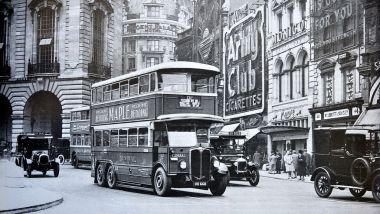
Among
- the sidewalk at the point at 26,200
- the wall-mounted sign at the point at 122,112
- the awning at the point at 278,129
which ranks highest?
the wall-mounted sign at the point at 122,112

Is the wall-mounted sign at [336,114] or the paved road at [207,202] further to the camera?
the wall-mounted sign at [336,114]

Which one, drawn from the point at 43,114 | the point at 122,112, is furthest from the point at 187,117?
the point at 43,114

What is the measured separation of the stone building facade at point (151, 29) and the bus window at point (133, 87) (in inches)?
688

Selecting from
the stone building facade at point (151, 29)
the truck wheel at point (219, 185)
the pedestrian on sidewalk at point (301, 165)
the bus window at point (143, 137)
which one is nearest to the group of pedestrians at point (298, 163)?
the pedestrian on sidewalk at point (301, 165)

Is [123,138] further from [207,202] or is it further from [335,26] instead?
[335,26]

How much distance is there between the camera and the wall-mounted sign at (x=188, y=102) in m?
17.6

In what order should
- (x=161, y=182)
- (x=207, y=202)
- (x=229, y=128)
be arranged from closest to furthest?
(x=207, y=202), (x=161, y=182), (x=229, y=128)

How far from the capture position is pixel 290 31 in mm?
30812

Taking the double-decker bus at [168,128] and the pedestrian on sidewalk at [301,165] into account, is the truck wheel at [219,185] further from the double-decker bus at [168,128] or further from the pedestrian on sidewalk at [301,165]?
the pedestrian on sidewalk at [301,165]

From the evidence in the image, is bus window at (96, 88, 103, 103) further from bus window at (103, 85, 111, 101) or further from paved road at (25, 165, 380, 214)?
paved road at (25, 165, 380, 214)

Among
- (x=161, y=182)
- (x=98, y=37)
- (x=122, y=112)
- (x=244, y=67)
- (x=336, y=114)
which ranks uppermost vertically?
(x=98, y=37)

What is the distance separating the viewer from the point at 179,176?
55.5 feet

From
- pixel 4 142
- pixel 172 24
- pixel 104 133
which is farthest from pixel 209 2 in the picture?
pixel 104 133

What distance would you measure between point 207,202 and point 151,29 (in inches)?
899
